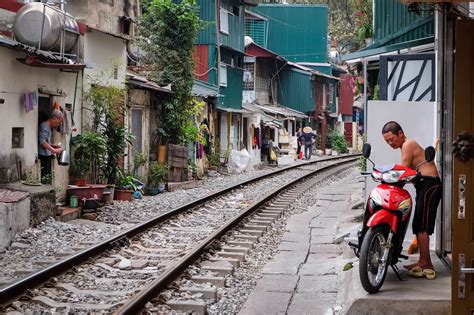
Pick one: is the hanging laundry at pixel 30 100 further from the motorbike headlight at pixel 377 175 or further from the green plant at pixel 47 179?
the motorbike headlight at pixel 377 175

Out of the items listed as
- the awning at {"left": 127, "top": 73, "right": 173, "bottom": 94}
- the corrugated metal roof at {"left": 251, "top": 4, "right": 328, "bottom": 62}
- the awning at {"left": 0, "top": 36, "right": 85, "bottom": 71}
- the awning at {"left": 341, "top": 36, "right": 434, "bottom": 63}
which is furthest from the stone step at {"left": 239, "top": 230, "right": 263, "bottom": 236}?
the corrugated metal roof at {"left": 251, "top": 4, "right": 328, "bottom": 62}

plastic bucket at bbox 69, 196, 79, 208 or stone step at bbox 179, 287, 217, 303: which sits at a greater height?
plastic bucket at bbox 69, 196, 79, 208

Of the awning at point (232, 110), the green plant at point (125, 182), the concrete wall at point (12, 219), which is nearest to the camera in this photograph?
the concrete wall at point (12, 219)

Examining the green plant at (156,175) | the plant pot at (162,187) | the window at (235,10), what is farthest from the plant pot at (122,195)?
the window at (235,10)

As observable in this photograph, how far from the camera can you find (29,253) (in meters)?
10.3

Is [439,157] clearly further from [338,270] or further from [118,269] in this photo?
[118,269]

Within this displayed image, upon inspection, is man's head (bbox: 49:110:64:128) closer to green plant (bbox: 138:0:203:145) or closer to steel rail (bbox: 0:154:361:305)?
steel rail (bbox: 0:154:361:305)

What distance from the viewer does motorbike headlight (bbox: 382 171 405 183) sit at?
7.28 metres

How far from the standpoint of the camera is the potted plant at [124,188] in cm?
1717

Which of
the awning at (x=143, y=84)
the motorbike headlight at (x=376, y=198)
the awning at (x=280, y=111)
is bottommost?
the motorbike headlight at (x=376, y=198)

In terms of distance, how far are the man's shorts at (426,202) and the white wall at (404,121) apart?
83.8 inches

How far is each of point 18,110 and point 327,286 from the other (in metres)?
7.01

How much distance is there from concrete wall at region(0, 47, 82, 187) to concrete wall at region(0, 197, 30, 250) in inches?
43.5

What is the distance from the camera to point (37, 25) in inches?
551
